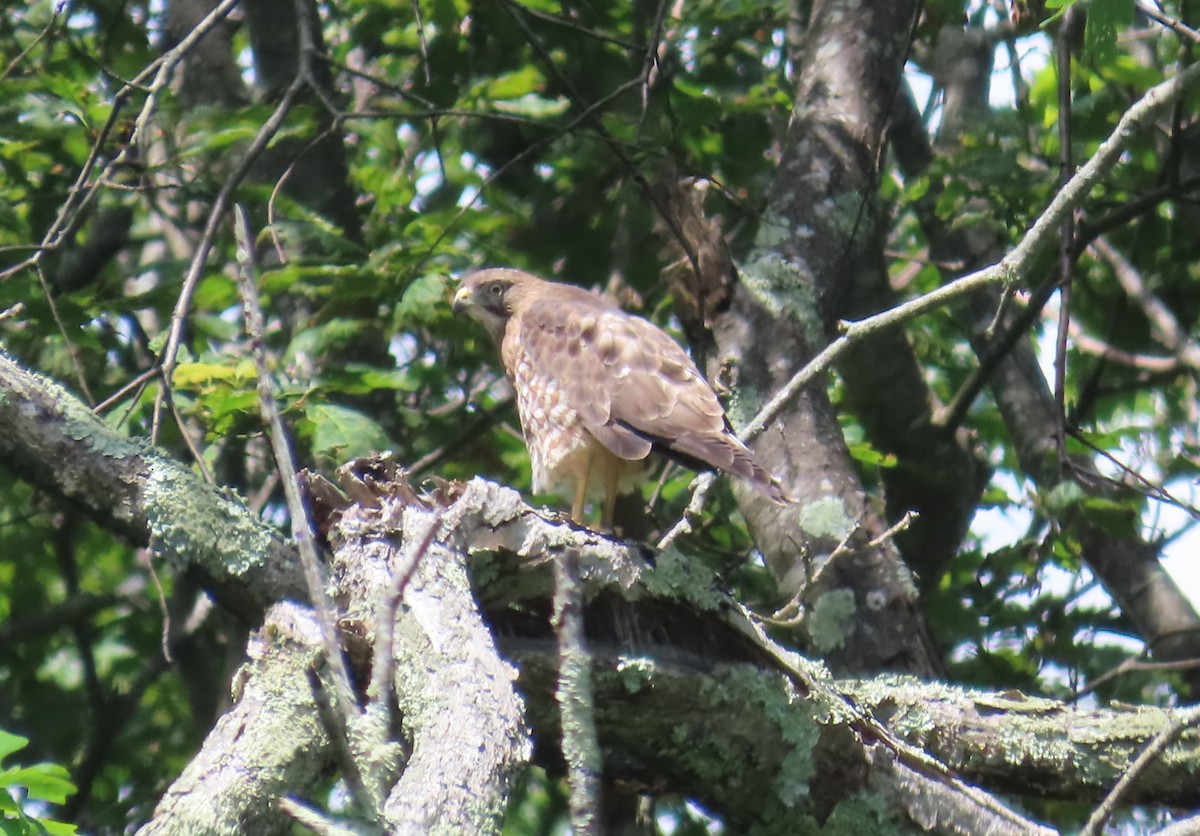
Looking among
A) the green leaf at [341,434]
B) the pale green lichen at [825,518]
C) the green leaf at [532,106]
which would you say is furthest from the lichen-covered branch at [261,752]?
the green leaf at [532,106]

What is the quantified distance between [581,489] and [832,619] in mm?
946

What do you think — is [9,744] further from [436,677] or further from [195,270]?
[195,270]

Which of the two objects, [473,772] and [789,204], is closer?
[473,772]

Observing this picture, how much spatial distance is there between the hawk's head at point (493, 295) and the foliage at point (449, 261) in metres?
0.11

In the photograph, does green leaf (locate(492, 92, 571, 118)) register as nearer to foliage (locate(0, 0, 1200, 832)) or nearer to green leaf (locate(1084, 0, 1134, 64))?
foliage (locate(0, 0, 1200, 832))

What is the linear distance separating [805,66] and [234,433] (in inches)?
95.3

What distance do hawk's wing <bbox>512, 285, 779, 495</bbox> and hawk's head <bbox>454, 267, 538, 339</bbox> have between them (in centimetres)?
24

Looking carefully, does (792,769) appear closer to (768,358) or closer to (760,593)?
(768,358)

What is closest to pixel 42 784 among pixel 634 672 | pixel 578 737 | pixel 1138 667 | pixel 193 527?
pixel 193 527

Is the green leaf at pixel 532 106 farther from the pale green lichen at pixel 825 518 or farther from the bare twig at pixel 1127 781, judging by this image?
the bare twig at pixel 1127 781

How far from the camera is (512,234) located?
5906 millimetres

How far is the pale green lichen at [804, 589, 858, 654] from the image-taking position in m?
3.86

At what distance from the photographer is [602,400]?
13.8ft

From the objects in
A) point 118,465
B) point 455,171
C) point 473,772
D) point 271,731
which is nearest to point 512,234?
point 455,171
